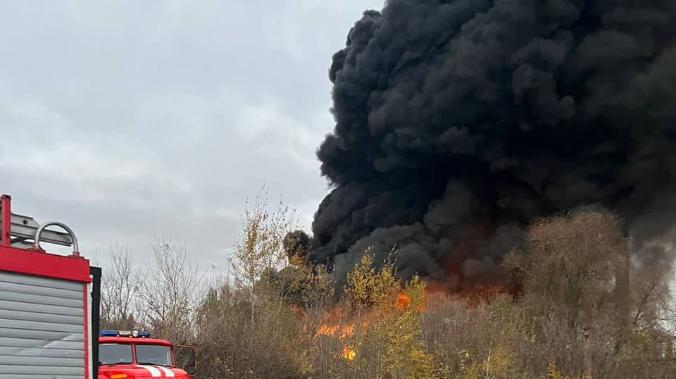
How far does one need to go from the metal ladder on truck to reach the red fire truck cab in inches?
180

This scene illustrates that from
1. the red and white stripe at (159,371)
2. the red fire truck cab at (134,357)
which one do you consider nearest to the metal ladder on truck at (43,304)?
the red fire truck cab at (134,357)

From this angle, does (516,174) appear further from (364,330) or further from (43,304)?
(43,304)

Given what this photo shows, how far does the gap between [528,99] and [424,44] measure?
5.74 m

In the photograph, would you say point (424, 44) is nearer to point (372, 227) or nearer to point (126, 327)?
point (372, 227)

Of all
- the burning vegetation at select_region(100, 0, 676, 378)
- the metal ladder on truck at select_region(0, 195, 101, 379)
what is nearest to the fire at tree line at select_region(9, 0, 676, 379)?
the burning vegetation at select_region(100, 0, 676, 378)

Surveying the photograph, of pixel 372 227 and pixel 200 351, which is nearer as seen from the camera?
pixel 200 351

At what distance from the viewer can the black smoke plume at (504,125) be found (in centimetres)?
2916

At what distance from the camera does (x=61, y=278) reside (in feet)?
21.3

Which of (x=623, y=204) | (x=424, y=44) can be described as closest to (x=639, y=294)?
(x=623, y=204)

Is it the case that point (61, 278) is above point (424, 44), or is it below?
below

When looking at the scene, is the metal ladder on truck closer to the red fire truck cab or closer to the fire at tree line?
the red fire truck cab

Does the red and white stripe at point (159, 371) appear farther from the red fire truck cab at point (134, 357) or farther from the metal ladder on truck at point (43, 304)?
the metal ladder on truck at point (43, 304)

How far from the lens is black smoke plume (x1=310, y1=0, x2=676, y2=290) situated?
29.2 m

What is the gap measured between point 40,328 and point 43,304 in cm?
20
